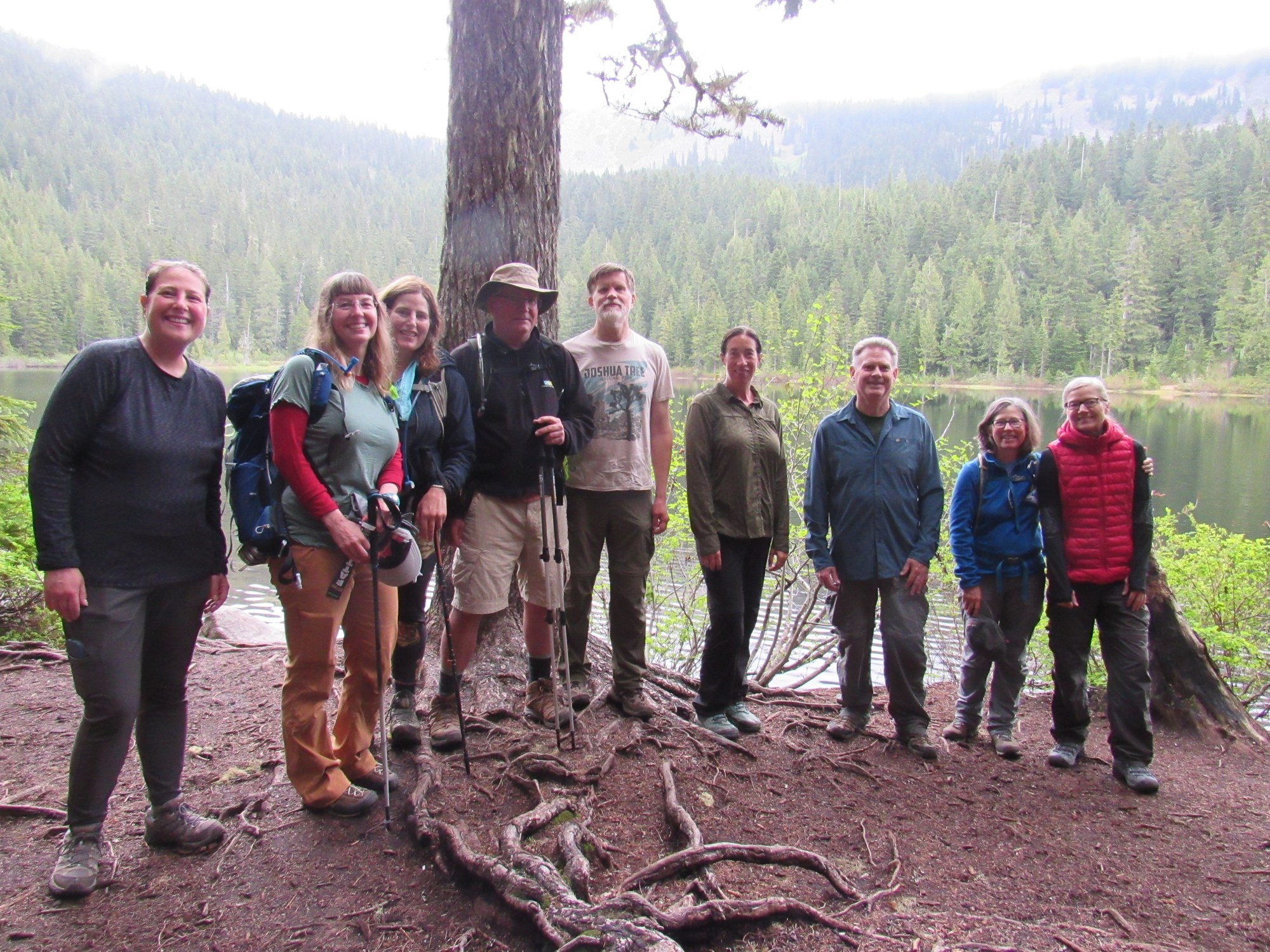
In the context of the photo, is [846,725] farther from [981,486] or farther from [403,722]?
[403,722]

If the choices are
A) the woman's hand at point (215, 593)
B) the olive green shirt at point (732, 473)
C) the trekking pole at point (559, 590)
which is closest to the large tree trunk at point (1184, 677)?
the olive green shirt at point (732, 473)

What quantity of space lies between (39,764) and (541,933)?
2.78 meters

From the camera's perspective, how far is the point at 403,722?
10.8 ft

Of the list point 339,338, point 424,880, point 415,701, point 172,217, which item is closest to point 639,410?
point 339,338

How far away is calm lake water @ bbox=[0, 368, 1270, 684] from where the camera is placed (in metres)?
13.3

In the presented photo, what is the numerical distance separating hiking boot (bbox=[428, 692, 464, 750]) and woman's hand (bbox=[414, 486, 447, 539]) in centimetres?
68

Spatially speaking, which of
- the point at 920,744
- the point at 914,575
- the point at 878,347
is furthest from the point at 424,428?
the point at 920,744

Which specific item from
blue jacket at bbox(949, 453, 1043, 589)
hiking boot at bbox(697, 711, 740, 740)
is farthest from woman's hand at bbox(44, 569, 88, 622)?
blue jacket at bbox(949, 453, 1043, 589)

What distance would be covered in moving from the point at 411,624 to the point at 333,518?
0.92 meters

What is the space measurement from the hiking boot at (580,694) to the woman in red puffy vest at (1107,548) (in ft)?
7.95

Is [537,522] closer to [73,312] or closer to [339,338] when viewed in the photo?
[339,338]

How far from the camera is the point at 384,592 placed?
2.85 meters

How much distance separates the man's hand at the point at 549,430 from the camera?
3242 millimetres

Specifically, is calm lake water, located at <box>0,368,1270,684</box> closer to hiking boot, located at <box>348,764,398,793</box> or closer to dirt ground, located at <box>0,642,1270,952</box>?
dirt ground, located at <box>0,642,1270,952</box>
